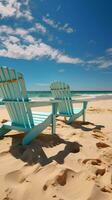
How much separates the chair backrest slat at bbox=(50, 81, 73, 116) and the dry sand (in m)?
2.38

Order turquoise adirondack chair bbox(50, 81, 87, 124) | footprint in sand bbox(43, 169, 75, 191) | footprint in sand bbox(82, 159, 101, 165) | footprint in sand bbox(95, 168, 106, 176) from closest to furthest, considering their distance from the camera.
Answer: footprint in sand bbox(43, 169, 75, 191)
footprint in sand bbox(95, 168, 106, 176)
footprint in sand bbox(82, 159, 101, 165)
turquoise adirondack chair bbox(50, 81, 87, 124)

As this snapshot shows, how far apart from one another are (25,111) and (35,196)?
174cm

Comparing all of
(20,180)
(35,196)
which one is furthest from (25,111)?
(35,196)

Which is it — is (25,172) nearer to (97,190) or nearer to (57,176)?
(57,176)

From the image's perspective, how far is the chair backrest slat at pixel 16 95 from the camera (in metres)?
3.36

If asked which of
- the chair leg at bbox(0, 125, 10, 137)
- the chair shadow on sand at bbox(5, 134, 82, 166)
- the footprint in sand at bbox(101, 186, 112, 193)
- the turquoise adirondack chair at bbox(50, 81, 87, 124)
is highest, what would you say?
the turquoise adirondack chair at bbox(50, 81, 87, 124)

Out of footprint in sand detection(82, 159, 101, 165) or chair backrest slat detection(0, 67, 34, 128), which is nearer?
footprint in sand detection(82, 159, 101, 165)

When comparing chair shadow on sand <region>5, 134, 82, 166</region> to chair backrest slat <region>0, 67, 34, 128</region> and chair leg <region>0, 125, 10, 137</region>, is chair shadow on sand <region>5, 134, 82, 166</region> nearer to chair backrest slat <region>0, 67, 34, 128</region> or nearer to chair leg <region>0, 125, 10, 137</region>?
chair leg <region>0, 125, 10, 137</region>

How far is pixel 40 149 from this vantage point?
10.3ft

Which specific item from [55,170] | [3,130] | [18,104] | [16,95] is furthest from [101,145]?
[3,130]

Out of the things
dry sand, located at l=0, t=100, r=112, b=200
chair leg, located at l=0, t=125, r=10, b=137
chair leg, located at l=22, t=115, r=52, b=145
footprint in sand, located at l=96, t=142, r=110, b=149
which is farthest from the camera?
chair leg, located at l=0, t=125, r=10, b=137

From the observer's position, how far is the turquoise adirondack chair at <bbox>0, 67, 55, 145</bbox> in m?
3.36

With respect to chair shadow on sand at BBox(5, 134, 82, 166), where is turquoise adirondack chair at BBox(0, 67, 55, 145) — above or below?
above

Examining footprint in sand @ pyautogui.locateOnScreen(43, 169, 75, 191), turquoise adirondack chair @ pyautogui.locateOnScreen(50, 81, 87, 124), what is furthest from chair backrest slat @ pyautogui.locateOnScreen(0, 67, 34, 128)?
turquoise adirondack chair @ pyautogui.locateOnScreen(50, 81, 87, 124)
